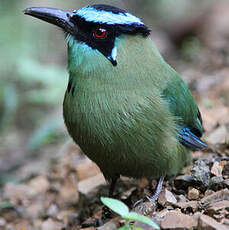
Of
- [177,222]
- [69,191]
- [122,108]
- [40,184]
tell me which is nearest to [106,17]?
[122,108]

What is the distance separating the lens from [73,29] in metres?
3.77

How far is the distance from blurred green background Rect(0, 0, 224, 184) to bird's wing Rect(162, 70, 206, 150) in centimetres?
255

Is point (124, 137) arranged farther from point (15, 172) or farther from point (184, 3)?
point (184, 3)

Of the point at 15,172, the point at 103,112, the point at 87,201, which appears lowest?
the point at 15,172

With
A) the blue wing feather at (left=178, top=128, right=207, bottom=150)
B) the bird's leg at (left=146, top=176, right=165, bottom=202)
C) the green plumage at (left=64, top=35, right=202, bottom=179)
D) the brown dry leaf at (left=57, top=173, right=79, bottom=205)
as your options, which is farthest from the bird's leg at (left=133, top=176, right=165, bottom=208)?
the brown dry leaf at (left=57, top=173, right=79, bottom=205)

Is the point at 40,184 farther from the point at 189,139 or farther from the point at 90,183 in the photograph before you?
the point at 189,139

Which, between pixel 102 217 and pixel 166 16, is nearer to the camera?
pixel 102 217

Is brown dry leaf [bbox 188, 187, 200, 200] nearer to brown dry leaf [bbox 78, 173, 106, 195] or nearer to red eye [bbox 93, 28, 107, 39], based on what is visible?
brown dry leaf [bbox 78, 173, 106, 195]

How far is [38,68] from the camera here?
8273mm

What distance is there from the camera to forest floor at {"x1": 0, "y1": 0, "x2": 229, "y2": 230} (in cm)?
338

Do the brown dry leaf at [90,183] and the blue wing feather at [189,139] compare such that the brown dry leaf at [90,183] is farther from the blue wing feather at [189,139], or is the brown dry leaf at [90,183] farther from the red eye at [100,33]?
the red eye at [100,33]

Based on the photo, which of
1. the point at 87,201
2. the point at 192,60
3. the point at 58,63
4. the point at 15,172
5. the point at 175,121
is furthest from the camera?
the point at 58,63

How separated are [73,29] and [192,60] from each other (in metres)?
4.71

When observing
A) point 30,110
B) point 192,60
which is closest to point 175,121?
point 192,60
